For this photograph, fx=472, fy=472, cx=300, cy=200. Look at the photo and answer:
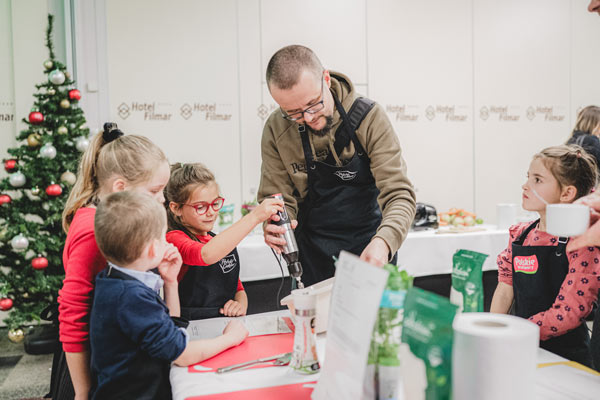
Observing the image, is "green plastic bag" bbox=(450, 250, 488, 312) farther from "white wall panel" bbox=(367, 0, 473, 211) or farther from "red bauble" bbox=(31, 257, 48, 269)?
"white wall panel" bbox=(367, 0, 473, 211)

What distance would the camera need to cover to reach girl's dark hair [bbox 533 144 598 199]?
1778 mm

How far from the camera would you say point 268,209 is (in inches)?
57.7

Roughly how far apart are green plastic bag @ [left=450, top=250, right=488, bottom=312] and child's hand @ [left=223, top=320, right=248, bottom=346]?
60 centimetres

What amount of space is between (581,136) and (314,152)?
3027mm

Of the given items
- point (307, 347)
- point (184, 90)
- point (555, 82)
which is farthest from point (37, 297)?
point (555, 82)

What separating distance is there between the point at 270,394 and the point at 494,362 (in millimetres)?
461

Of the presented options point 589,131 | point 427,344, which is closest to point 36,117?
point 427,344

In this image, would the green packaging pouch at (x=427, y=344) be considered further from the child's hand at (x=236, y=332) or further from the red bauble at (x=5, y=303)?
the red bauble at (x=5, y=303)

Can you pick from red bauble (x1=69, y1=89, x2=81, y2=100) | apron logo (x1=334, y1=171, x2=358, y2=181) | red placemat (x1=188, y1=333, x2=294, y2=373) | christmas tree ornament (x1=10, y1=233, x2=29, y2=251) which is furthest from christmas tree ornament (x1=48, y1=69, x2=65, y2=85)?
red placemat (x1=188, y1=333, x2=294, y2=373)

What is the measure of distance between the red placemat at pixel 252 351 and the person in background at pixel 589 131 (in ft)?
11.5

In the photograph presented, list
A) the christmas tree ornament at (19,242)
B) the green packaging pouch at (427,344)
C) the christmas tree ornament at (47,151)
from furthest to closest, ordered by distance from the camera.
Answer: the christmas tree ornament at (47,151) < the christmas tree ornament at (19,242) < the green packaging pouch at (427,344)

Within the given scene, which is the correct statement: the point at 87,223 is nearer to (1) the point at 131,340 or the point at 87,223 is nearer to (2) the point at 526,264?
(1) the point at 131,340

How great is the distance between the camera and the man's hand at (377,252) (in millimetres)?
1310

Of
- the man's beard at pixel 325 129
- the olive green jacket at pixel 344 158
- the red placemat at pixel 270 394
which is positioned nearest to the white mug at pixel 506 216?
the olive green jacket at pixel 344 158
